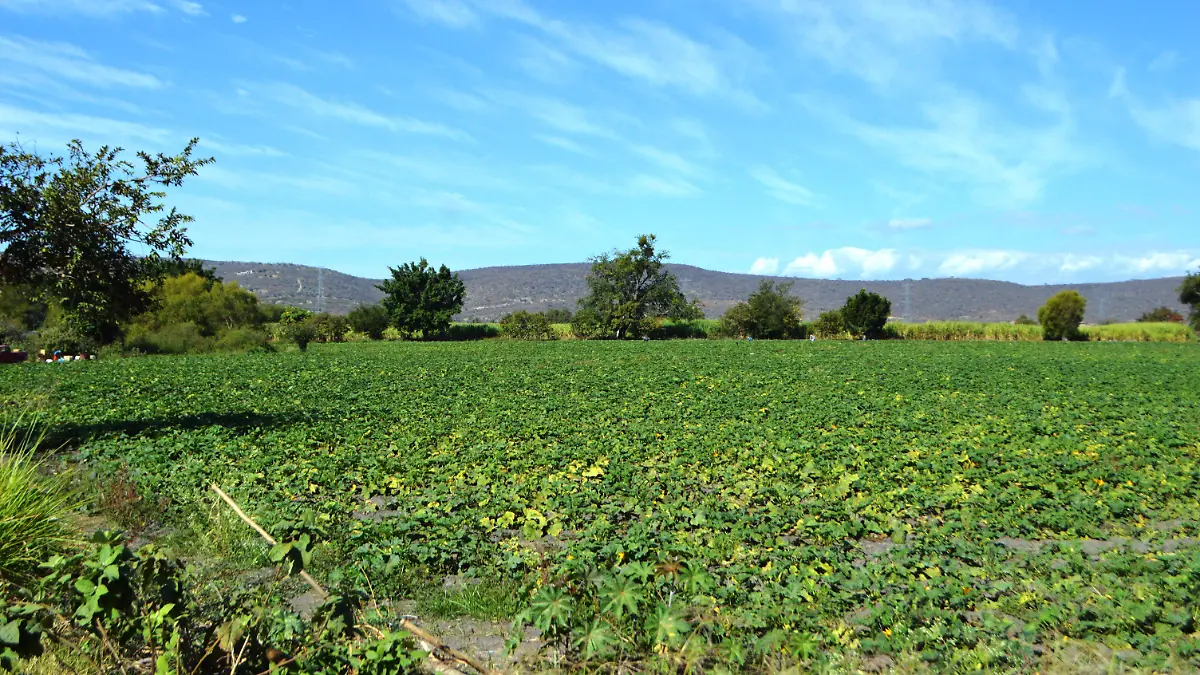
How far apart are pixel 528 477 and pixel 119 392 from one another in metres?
14.0

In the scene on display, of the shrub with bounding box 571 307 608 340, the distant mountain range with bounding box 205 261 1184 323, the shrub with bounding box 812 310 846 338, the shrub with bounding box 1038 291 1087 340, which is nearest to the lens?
the shrub with bounding box 1038 291 1087 340

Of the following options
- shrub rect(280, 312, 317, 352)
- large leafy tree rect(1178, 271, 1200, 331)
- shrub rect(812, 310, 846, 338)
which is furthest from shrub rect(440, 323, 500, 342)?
large leafy tree rect(1178, 271, 1200, 331)

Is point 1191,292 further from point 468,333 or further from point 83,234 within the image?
point 83,234

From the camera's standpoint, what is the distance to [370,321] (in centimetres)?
6750

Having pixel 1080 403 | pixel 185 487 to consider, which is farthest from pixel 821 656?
pixel 1080 403

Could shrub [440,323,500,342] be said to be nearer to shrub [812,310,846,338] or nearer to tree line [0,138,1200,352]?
tree line [0,138,1200,352]

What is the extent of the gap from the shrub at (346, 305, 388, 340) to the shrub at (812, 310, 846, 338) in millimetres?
40914

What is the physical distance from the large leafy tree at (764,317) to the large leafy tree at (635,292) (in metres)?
5.46

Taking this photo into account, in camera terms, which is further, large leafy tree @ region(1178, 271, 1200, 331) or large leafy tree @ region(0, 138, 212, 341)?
large leafy tree @ region(1178, 271, 1200, 331)

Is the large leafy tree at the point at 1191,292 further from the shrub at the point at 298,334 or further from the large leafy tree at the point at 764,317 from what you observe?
the shrub at the point at 298,334

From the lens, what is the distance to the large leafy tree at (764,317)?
6694 centimetres

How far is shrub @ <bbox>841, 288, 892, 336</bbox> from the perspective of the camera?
65312 millimetres

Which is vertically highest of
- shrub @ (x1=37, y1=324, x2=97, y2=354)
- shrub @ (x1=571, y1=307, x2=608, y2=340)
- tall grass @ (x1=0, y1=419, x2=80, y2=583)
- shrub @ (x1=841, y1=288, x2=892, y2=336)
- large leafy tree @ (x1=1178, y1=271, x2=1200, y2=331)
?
large leafy tree @ (x1=1178, y1=271, x2=1200, y2=331)

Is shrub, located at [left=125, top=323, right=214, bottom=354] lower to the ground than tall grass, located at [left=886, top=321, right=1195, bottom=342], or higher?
lower
